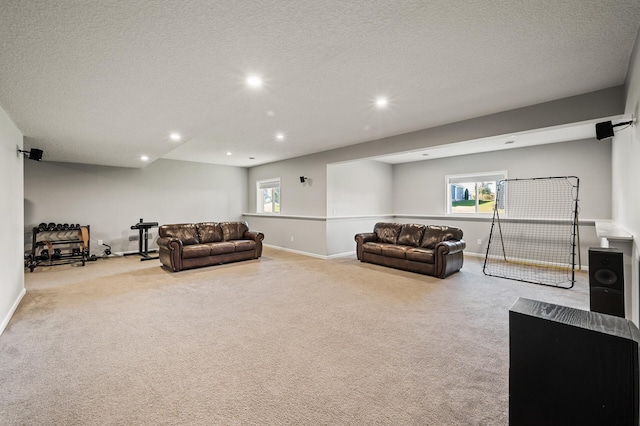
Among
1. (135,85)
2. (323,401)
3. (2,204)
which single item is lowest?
(323,401)

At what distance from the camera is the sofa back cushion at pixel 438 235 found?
5.33m

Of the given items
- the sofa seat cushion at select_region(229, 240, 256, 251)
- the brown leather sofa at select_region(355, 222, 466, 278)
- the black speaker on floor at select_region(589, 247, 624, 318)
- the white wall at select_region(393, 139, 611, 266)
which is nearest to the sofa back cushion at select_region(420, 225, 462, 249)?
the brown leather sofa at select_region(355, 222, 466, 278)

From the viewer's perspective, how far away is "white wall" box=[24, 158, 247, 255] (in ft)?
20.6

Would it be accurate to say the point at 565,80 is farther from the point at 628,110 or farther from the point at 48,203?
the point at 48,203

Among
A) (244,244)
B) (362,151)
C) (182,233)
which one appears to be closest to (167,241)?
(182,233)

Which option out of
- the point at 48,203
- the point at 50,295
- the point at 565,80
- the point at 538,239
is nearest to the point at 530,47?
the point at 565,80

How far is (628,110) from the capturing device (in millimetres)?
2799

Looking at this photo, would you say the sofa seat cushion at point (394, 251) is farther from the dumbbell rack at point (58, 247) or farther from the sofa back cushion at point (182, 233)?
the dumbbell rack at point (58, 247)

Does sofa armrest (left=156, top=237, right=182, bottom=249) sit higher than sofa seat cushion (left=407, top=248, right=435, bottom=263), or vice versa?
sofa armrest (left=156, top=237, right=182, bottom=249)

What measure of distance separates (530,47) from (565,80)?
3.41 ft

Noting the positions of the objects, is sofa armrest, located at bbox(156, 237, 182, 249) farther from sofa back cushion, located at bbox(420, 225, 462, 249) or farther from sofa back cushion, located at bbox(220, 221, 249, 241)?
sofa back cushion, located at bbox(420, 225, 462, 249)

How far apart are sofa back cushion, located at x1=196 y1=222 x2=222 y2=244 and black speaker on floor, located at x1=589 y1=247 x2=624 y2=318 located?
6.30 m

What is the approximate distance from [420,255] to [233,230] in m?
4.32

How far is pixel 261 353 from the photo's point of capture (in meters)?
2.42
